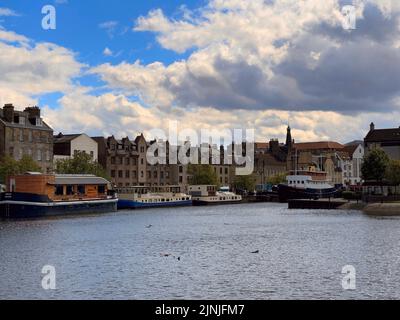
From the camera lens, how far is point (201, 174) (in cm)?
17712

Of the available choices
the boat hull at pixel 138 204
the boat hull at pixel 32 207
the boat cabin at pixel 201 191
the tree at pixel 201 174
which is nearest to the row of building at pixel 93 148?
the tree at pixel 201 174

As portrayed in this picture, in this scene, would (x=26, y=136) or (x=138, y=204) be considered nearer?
(x=26, y=136)

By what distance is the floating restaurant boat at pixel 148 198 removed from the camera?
438 ft

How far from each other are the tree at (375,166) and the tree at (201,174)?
151ft

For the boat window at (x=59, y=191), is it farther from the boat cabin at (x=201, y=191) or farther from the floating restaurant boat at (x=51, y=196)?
the boat cabin at (x=201, y=191)

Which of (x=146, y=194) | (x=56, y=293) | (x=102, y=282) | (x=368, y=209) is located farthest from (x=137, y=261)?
(x=146, y=194)

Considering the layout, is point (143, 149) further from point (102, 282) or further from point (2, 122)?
point (102, 282)

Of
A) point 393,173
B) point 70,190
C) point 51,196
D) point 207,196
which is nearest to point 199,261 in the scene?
→ point 51,196

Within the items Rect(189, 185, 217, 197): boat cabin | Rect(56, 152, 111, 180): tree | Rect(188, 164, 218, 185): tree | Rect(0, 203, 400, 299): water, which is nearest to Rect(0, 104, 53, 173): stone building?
Rect(56, 152, 111, 180): tree

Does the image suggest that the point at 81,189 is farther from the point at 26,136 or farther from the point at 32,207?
the point at 26,136

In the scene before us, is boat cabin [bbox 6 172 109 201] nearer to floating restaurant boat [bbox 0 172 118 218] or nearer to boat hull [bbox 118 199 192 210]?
floating restaurant boat [bbox 0 172 118 218]

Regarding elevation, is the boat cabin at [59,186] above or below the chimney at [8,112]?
below

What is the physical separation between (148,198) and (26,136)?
93.5ft
